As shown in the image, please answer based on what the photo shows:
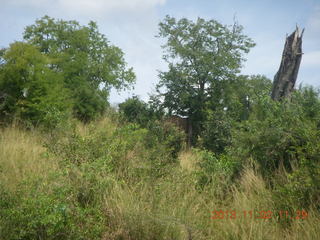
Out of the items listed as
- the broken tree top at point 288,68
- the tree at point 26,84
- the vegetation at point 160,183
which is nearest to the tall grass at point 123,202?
the vegetation at point 160,183

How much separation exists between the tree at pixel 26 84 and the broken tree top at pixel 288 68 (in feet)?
23.5

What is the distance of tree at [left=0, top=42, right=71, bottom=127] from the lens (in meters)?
9.05

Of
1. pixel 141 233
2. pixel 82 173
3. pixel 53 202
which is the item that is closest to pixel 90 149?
pixel 82 173

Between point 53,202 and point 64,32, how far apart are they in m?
16.0

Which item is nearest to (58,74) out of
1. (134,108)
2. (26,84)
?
(26,84)

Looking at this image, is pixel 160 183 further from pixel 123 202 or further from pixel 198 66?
pixel 198 66

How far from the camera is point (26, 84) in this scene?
9.15 m

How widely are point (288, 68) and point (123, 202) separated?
5610 millimetres

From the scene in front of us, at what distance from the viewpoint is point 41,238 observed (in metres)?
2.92

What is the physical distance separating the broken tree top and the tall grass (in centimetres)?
300

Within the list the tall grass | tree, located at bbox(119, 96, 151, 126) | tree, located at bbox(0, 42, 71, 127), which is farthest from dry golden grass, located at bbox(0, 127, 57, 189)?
tree, located at bbox(119, 96, 151, 126)
